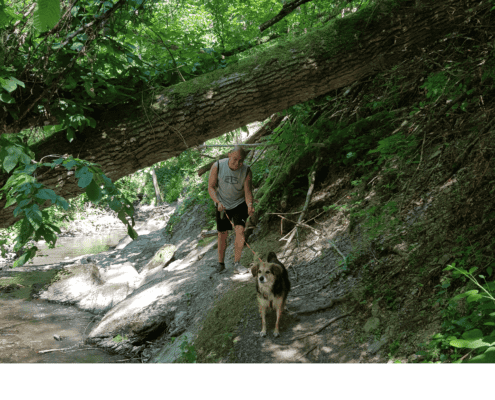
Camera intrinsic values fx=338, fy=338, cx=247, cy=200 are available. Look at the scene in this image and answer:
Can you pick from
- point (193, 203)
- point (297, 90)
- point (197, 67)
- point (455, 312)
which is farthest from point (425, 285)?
point (193, 203)

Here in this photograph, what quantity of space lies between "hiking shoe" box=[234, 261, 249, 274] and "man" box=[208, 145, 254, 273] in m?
0.65

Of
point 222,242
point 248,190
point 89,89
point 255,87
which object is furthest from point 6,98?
point 222,242

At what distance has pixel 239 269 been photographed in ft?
18.7

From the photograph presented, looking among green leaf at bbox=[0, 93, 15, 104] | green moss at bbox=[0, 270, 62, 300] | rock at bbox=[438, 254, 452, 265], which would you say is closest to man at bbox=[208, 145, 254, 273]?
rock at bbox=[438, 254, 452, 265]

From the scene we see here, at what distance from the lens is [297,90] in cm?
356

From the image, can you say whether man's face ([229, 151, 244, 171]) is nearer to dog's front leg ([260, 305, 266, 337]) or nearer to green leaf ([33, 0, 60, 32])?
dog's front leg ([260, 305, 266, 337])

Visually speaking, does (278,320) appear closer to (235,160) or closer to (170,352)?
(170,352)

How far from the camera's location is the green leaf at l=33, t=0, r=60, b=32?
2.89 ft

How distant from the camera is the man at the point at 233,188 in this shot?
4660 mm

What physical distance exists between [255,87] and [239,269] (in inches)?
128

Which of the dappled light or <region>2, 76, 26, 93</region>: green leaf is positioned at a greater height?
<region>2, 76, 26, 93</region>: green leaf

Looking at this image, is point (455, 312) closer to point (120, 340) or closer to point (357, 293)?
point (357, 293)

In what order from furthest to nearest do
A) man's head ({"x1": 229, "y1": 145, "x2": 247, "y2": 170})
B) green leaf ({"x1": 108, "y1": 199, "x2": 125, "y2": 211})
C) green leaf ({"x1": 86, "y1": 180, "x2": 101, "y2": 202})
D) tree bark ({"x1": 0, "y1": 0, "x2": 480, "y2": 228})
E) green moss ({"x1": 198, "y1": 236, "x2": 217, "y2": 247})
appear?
1. green moss ({"x1": 198, "y1": 236, "x2": 217, "y2": 247})
2. man's head ({"x1": 229, "y1": 145, "x2": 247, "y2": 170})
3. tree bark ({"x1": 0, "y1": 0, "x2": 480, "y2": 228})
4. green leaf ({"x1": 108, "y1": 199, "x2": 125, "y2": 211})
5. green leaf ({"x1": 86, "y1": 180, "x2": 101, "y2": 202})

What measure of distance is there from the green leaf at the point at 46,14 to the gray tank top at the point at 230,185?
382 centimetres
